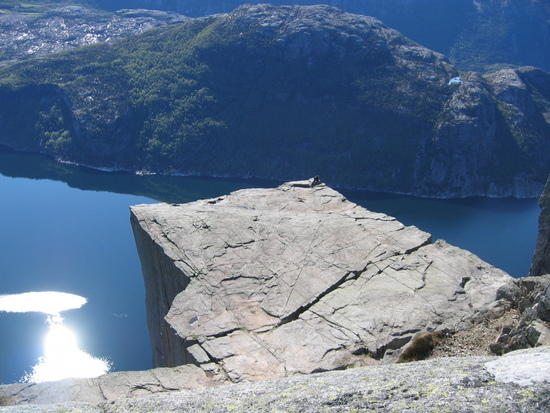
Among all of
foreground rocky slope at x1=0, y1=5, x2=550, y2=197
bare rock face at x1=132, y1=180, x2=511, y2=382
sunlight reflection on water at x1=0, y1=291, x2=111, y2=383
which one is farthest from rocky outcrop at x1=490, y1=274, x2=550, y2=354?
foreground rocky slope at x1=0, y1=5, x2=550, y2=197

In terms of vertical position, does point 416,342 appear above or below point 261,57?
below

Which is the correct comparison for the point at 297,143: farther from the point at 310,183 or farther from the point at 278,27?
the point at 310,183

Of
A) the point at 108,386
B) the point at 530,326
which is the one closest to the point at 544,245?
the point at 530,326

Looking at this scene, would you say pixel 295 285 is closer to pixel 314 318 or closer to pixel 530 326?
pixel 314 318

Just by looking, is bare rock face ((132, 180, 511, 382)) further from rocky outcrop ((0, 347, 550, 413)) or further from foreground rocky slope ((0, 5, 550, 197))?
foreground rocky slope ((0, 5, 550, 197))

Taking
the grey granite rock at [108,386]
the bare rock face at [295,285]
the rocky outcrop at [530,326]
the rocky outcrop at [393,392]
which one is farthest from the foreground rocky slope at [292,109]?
the rocky outcrop at [393,392]

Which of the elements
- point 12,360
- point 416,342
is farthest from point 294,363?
point 12,360

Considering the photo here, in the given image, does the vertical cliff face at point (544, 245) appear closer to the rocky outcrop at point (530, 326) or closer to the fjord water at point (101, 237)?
the rocky outcrop at point (530, 326)
